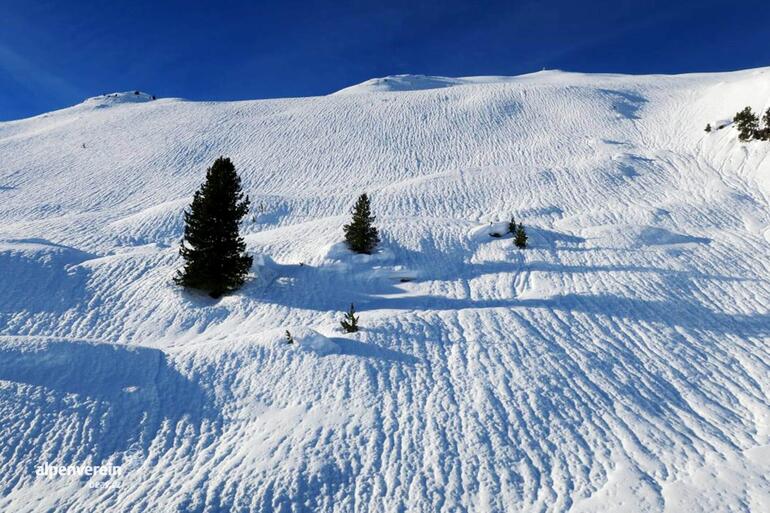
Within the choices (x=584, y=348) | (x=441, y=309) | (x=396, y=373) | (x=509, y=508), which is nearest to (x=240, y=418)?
(x=396, y=373)

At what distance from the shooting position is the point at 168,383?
9.16 meters

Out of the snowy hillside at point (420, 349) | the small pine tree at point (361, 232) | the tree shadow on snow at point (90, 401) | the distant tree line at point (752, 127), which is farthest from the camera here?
the distant tree line at point (752, 127)

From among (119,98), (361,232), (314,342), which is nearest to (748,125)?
(361,232)

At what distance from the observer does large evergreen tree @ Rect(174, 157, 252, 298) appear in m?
14.1

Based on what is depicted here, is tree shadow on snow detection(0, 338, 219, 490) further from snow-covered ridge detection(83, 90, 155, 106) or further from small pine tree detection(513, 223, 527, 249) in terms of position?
snow-covered ridge detection(83, 90, 155, 106)

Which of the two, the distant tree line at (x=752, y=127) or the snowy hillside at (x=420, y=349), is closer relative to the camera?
the snowy hillside at (x=420, y=349)

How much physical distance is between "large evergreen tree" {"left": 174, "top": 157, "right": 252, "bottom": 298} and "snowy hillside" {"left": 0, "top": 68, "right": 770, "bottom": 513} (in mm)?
789

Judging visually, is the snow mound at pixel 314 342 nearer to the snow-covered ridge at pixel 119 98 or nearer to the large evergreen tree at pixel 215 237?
the large evergreen tree at pixel 215 237

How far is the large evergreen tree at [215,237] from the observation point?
14094mm

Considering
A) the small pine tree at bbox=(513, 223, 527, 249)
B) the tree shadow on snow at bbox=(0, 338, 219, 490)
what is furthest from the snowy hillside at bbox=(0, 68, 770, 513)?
the small pine tree at bbox=(513, 223, 527, 249)

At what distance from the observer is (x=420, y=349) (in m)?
10.6

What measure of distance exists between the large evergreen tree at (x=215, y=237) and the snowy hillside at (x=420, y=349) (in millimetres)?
789

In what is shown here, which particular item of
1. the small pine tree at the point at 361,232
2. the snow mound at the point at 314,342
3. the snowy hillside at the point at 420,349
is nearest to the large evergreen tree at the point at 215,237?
the snowy hillside at the point at 420,349

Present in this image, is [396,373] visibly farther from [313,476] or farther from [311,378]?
[313,476]
